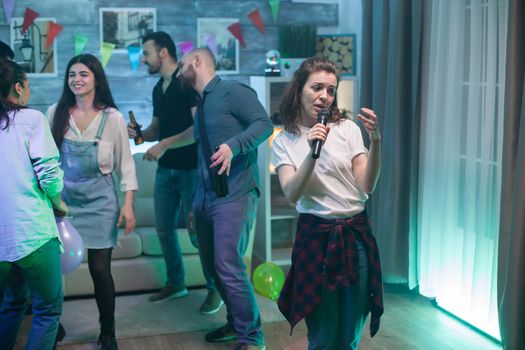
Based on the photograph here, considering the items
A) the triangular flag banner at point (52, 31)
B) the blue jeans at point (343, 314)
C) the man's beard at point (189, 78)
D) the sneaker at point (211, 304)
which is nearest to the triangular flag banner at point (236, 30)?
the triangular flag banner at point (52, 31)

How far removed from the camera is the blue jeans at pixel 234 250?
344 cm

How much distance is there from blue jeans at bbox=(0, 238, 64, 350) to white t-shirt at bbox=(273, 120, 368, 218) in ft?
2.97

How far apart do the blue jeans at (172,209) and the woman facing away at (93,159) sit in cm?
81

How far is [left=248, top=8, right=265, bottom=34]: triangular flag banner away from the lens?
17.9 ft

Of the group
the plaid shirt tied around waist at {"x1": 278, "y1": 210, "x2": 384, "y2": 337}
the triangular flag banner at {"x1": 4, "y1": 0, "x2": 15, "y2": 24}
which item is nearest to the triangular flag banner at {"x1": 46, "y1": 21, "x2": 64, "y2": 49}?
the triangular flag banner at {"x1": 4, "y1": 0, "x2": 15, "y2": 24}

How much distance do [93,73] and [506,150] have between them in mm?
1929

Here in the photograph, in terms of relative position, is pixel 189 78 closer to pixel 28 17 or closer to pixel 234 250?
pixel 234 250

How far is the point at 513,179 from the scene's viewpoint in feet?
11.8

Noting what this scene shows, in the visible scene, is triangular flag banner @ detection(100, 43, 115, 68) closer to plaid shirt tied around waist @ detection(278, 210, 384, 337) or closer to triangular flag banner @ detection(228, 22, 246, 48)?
triangular flag banner @ detection(228, 22, 246, 48)

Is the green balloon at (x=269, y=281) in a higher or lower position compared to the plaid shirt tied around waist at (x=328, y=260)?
lower

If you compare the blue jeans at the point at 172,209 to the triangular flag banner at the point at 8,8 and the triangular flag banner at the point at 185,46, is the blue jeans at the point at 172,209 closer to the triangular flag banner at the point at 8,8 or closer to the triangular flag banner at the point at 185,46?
the triangular flag banner at the point at 185,46

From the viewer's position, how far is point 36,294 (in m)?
2.83

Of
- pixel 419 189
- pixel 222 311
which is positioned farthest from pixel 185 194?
pixel 419 189

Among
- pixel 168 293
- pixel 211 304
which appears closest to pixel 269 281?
pixel 211 304
